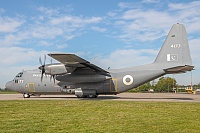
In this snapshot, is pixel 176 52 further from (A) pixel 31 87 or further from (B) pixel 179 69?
(A) pixel 31 87

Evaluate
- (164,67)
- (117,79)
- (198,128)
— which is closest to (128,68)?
(117,79)

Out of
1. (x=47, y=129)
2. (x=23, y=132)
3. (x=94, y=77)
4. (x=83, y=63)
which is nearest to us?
(x=23, y=132)

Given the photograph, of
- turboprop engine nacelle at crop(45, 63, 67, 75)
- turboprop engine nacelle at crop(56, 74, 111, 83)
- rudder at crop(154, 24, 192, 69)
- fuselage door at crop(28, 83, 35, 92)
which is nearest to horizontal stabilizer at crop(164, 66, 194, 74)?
rudder at crop(154, 24, 192, 69)

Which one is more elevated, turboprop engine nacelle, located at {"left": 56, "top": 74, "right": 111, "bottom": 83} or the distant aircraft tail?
the distant aircraft tail

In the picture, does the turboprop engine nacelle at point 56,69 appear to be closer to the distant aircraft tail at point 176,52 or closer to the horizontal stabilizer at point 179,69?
the distant aircraft tail at point 176,52

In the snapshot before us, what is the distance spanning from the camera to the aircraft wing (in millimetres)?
20247

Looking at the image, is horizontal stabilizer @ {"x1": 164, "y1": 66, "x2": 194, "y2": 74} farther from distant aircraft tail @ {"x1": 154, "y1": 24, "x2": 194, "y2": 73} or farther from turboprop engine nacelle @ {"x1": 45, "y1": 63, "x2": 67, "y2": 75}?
turboprop engine nacelle @ {"x1": 45, "y1": 63, "x2": 67, "y2": 75}

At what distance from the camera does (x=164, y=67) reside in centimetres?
2320

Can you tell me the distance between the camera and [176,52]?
22.8 m

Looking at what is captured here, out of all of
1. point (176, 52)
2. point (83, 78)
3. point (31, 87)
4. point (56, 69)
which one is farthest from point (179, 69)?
point (31, 87)

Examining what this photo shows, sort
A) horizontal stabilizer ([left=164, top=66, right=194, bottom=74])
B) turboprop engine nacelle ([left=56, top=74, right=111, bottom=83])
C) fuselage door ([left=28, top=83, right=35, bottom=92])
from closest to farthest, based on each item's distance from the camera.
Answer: horizontal stabilizer ([left=164, top=66, right=194, bottom=74])
turboprop engine nacelle ([left=56, top=74, right=111, bottom=83])
fuselage door ([left=28, top=83, right=35, bottom=92])

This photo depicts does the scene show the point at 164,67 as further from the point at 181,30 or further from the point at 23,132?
the point at 23,132

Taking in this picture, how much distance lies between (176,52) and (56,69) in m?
12.9

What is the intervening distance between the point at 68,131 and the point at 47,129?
82 cm
